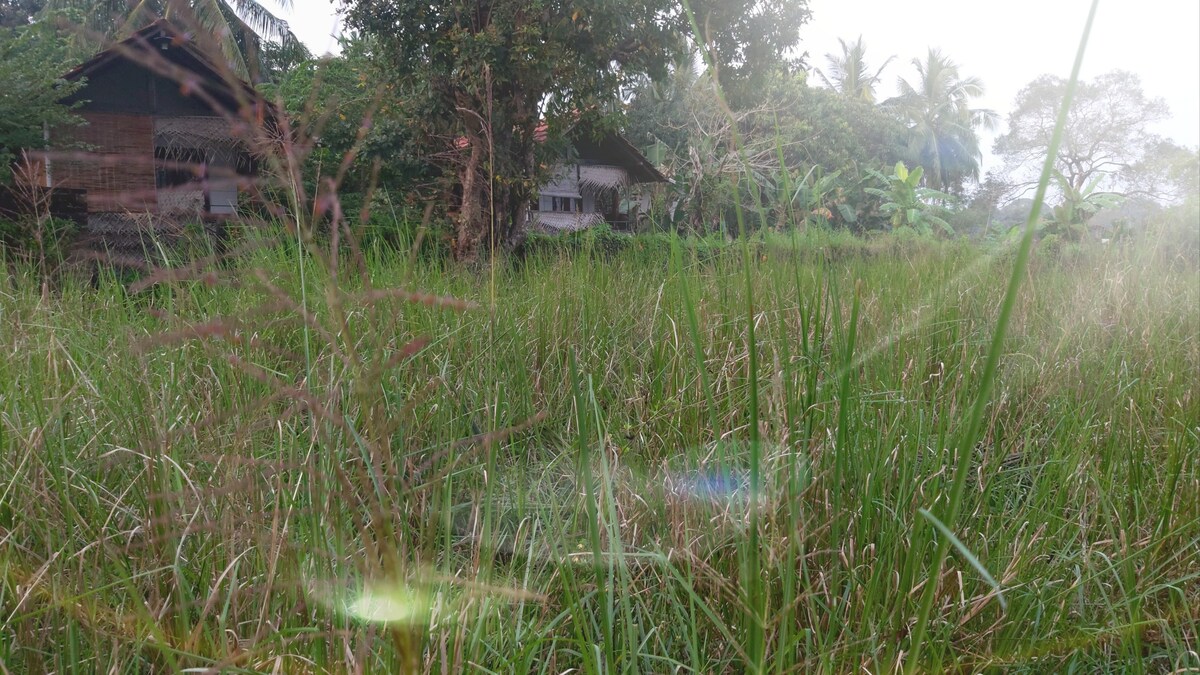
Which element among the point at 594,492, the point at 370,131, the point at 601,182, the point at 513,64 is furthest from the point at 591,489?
the point at 601,182

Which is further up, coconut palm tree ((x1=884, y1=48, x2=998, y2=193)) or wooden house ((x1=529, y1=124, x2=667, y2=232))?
coconut palm tree ((x1=884, y1=48, x2=998, y2=193))

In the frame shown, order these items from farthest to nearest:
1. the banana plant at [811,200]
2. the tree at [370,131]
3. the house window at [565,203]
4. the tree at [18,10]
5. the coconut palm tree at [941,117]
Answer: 1. the coconut palm tree at [941,117]
2. the tree at [18,10]
3. the house window at [565,203]
4. the tree at [370,131]
5. the banana plant at [811,200]

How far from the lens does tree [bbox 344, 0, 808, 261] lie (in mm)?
7695

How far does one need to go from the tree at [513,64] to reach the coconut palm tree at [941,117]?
31.5m

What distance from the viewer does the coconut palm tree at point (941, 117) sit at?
37344mm

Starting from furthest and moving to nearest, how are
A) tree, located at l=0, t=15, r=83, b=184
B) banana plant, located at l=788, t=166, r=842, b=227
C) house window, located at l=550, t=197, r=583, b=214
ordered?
1. house window, located at l=550, t=197, r=583, b=214
2. tree, located at l=0, t=15, r=83, b=184
3. banana plant, located at l=788, t=166, r=842, b=227

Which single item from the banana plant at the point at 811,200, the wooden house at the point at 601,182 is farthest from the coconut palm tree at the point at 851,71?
the banana plant at the point at 811,200

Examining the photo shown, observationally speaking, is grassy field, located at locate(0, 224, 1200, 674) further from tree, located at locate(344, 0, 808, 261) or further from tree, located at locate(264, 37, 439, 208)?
tree, located at locate(264, 37, 439, 208)

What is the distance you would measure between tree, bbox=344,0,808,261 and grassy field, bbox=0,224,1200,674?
17.5 feet

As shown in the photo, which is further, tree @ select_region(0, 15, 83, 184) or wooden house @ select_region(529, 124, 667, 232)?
wooden house @ select_region(529, 124, 667, 232)

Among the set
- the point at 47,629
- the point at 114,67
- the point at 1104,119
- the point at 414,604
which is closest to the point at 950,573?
the point at 414,604

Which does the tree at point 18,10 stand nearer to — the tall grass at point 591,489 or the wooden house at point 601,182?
the wooden house at point 601,182

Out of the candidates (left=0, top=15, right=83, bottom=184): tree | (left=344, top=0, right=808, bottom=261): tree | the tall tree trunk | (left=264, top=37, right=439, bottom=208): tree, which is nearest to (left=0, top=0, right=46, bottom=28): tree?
(left=264, top=37, right=439, bottom=208): tree

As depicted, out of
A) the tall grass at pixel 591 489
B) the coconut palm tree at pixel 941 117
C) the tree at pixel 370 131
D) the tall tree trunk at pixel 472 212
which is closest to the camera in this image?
the tall grass at pixel 591 489
